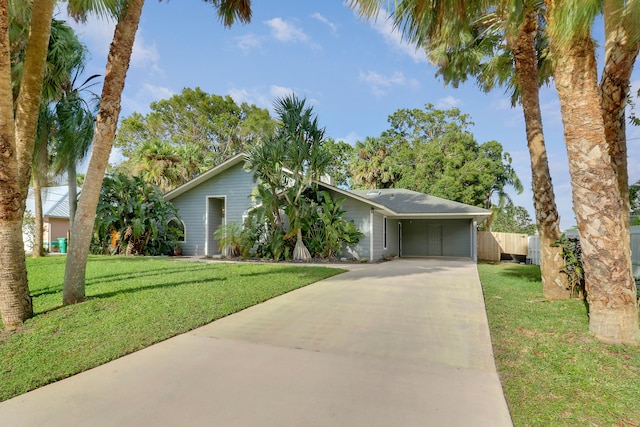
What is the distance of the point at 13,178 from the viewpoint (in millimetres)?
4246

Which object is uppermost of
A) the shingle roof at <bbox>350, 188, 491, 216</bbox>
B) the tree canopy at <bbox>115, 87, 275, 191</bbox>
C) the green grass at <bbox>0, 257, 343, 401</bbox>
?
the tree canopy at <bbox>115, 87, 275, 191</bbox>

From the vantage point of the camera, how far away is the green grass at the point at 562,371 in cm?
248

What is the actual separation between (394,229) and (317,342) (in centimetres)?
1490

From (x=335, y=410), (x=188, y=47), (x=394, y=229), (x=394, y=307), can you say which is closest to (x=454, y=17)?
(x=394, y=307)

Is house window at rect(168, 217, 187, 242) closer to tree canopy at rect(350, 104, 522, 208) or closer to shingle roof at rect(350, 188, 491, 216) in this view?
shingle roof at rect(350, 188, 491, 216)

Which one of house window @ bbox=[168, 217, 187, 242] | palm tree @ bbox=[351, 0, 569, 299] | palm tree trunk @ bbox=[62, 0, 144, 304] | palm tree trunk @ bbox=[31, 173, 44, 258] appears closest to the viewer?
palm tree @ bbox=[351, 0, 569, 299]

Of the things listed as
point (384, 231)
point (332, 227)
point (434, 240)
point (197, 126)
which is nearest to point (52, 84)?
point (332, 227)

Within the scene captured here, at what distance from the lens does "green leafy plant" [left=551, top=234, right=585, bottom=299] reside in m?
6.09

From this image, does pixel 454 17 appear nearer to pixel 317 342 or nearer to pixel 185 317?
pixel 317 342

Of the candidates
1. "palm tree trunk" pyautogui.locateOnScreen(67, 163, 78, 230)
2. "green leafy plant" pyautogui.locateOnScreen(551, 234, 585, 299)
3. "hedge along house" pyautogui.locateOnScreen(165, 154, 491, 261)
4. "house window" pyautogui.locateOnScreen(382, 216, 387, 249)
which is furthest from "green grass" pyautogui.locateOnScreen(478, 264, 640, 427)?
"palm tree trunk" pyautogui.locateOnScreen(67, 163, 78, 230)

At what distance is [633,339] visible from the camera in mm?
3865

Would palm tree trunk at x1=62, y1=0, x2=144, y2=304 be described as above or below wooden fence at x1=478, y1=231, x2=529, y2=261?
above

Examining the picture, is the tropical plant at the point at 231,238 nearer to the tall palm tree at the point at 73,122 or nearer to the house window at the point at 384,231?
the tall palm tree at the point at 73,122

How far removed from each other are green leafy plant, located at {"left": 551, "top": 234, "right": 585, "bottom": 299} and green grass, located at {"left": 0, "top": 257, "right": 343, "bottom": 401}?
5.15m
